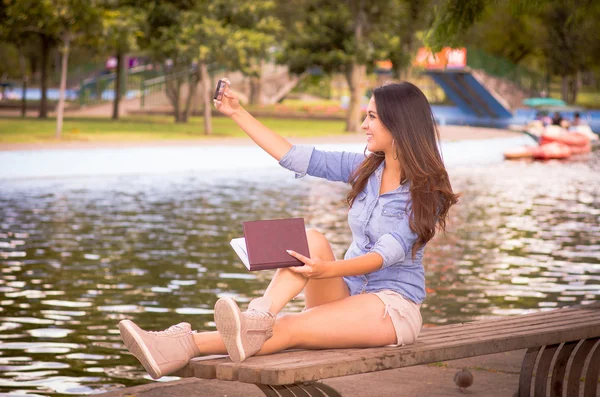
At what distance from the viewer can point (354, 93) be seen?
43.2 meters

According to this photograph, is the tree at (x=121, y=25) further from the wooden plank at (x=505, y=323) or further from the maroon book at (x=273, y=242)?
the maroon book at (x=273, y=242)

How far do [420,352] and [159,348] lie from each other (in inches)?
45.8

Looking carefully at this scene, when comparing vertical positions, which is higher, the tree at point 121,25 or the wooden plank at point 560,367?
the tree at point 121,25

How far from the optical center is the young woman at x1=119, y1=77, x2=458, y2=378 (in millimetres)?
4699

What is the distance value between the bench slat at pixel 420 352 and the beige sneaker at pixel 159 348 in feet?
0.22

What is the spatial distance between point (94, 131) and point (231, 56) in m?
4.96

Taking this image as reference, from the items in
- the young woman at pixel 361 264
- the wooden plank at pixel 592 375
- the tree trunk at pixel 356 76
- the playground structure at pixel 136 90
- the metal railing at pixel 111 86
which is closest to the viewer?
the young woman at pixel 361 264

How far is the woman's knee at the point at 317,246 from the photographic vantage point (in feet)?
16.5

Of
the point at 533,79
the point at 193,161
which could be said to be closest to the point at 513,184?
the point at 193,161

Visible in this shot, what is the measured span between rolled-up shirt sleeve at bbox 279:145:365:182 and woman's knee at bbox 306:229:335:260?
606 millimetres

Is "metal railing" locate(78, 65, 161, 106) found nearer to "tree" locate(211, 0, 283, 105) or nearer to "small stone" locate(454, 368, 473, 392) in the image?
"tree" locate(211, 0, 283, 105)

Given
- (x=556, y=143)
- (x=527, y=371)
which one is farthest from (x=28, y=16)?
(x=527, y=371)

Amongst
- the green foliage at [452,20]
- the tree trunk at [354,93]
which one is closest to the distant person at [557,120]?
the tree trunk at [354,93]

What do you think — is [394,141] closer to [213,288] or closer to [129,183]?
[213,288]
